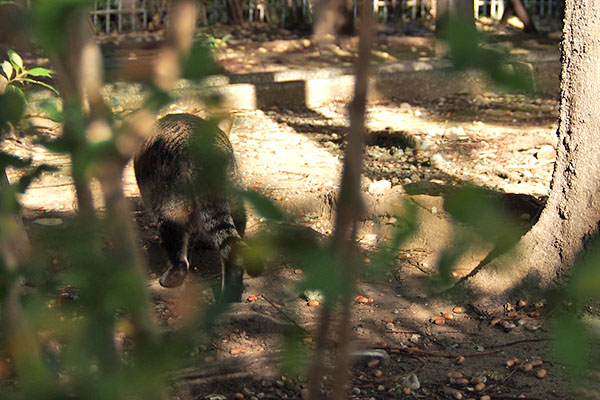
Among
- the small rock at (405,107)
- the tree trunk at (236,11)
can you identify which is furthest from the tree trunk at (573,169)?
the tree trunk at (236,11)

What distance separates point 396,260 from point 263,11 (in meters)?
12.9

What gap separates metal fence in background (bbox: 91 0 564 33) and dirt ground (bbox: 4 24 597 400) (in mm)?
5057

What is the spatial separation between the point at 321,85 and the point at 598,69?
15.7 feet

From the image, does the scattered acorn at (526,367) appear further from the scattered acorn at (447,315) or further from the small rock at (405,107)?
the small rock at (405,107)

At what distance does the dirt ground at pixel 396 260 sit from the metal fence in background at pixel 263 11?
506cm

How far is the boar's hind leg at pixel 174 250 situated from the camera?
14.3 feet

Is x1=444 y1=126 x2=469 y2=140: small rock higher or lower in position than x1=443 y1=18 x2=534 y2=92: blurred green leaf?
lower

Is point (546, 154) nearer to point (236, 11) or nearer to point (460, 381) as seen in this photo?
point (460, 381)

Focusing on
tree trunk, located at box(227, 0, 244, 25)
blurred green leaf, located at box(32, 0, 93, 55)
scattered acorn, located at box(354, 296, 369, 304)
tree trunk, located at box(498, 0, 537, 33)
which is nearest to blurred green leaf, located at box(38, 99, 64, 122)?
blurred green leaf, located at box(32, 0, 93, 55)

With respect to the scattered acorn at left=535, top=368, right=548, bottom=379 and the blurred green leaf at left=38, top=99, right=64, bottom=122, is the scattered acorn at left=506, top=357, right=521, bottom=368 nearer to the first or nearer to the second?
the scattered acorn at left=535, top=368, right=548, bottom=379

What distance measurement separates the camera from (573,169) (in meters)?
3.85

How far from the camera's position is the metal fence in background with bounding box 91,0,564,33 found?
12656 mm

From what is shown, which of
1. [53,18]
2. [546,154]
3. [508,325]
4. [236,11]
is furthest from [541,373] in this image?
[236,11]

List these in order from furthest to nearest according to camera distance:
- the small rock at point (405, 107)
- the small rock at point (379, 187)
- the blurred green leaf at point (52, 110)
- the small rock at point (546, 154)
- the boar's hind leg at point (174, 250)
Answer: the small rock at point (405, 107), the small rock at point (546, 154), the small rock at point (379, 187), the boar's hind leg at point (174, 250), the blurred green leaf at point (52, 110)
